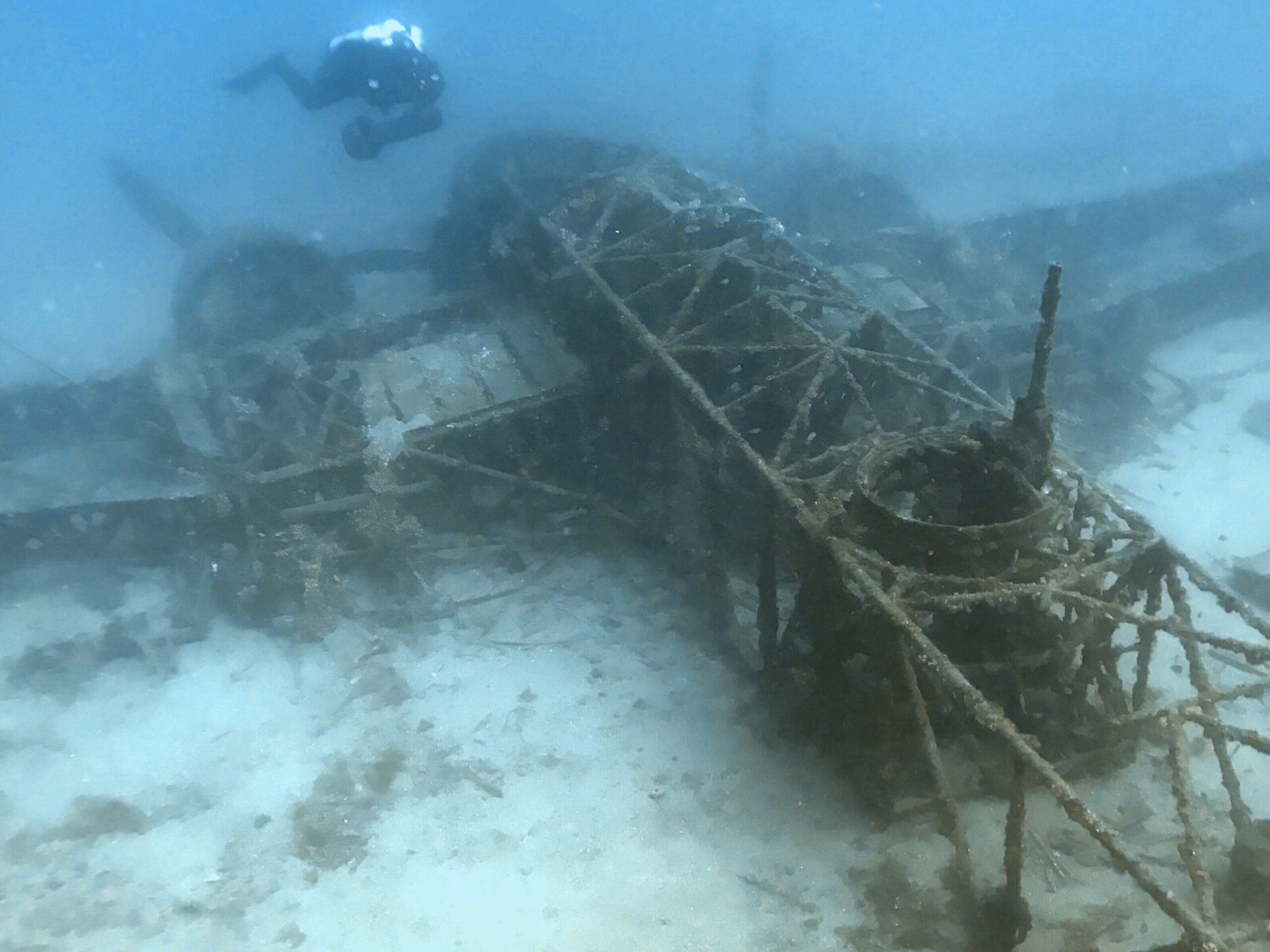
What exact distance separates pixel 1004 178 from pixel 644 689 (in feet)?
79.8

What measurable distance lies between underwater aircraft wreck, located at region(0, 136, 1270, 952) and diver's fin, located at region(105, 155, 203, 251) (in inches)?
181

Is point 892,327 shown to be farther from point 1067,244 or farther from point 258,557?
point 1067,244

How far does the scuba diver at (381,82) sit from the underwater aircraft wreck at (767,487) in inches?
61.8

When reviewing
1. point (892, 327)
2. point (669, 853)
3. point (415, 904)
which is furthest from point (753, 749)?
point (892, 327)

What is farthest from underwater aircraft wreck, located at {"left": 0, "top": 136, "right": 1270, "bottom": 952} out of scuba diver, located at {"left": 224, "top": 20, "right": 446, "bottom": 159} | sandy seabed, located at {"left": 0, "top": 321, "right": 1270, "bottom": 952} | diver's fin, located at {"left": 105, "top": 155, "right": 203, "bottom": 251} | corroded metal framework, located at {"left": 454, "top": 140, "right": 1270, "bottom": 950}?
diver's fin, located at {"left": 105, "top": 155, "right": 203, "bottom": 251}

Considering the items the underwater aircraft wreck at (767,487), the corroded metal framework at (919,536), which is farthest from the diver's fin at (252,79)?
the corroded metal framework at (919,536)

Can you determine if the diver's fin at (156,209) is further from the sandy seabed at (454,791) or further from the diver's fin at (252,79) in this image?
the sandy seabed at (454,791)

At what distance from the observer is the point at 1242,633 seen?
8719 mm

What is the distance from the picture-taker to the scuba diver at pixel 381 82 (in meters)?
14.9

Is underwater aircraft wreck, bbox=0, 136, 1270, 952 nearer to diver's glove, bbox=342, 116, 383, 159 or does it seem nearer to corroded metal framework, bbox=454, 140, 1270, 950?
corroded metal framework, bbox=454, 140, 1270, 950

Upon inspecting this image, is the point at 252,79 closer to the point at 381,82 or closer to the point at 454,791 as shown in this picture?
the point at 381,82

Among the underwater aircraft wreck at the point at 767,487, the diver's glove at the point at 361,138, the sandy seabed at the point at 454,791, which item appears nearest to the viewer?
the underwater aircraft wreck at the point at 767,487

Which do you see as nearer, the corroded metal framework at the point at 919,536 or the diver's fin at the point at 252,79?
the corroded metal framework at the point at 919,536

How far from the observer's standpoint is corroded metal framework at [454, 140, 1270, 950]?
550cm
